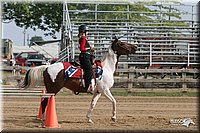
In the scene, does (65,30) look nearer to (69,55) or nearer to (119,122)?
(69,55)

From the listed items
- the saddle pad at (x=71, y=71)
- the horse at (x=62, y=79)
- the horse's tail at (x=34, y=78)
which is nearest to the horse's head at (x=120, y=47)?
the horse at (x=62, y=79)

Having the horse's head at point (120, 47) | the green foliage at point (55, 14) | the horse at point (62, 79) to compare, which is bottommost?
the horse at point (62, 79)

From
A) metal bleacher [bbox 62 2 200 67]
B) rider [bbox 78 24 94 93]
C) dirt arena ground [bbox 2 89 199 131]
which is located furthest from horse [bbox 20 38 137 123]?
metal bleacher [bbox 62 2 200 67]

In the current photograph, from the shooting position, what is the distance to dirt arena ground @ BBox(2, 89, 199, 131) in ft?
36.2

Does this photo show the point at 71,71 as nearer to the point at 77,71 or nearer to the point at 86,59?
the point at 77,71

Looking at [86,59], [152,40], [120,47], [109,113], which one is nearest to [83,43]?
[86,59]

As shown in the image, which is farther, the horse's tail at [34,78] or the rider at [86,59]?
the rider at [86,59]

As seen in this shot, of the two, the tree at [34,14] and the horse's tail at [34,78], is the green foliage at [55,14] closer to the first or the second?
the tree at [34,14]

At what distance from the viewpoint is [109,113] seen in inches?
538

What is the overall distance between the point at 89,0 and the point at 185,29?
7.05 m

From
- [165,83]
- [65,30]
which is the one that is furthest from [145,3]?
[165,83]

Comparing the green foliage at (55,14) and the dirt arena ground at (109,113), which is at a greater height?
the green foliage at (55,14)

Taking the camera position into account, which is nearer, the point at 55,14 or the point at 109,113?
the point at 109,113

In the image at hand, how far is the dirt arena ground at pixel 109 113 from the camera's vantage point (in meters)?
11.0
